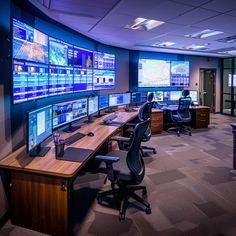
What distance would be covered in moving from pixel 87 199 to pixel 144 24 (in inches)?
126

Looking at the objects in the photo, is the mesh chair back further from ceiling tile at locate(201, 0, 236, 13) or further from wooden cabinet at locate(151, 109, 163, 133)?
wooden cabinet at locate(151, 109, 163, 133)

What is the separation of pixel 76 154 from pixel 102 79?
3.22 metres

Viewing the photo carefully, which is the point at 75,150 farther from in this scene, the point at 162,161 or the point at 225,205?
the point at 162,161

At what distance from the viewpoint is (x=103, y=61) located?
5.25 meters

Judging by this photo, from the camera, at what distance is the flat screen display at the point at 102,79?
16.5 ft

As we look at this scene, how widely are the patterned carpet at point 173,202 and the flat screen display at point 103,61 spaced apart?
84.6 inches

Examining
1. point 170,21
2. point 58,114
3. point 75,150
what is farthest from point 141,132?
point 170,21

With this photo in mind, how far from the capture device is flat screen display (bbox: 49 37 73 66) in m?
3.20

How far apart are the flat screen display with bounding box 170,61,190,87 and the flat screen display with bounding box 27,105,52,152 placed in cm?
602

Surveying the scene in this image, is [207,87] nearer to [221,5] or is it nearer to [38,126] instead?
[221,5]

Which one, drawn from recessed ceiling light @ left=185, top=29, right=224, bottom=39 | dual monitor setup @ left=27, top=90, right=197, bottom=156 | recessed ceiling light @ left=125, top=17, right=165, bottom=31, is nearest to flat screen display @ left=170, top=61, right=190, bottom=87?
recessed ceiling light @ left=185, top=29, right=224, bottom=39

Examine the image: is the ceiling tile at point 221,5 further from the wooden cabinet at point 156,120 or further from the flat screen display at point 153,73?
the flat screen display at point 153,73

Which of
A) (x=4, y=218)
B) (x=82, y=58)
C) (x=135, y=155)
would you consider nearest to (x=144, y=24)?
(x=82, y=58)

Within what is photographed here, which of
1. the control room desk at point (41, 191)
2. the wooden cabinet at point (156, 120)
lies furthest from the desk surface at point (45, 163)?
the wooden cabinet at point (156, 120)
